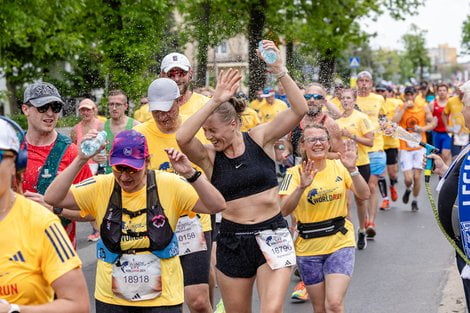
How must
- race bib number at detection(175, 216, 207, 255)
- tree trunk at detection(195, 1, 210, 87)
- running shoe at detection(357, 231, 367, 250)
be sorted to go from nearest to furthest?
race bib number at detection(175, 216, 207, 255) → running shoe at detection(357, 231, 367, 250) → tree trunk at detection(195, 1, 210, 87)

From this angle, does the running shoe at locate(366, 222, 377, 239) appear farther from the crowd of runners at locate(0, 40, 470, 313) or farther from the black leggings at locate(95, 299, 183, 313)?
the black leggings at locate(95, 299, 183, 313)

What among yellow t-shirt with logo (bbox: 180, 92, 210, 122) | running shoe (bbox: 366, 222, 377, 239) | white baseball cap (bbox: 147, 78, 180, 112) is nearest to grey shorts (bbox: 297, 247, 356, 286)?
yellow t-shirt with logo (bbox: 180, 92, 210, 122)

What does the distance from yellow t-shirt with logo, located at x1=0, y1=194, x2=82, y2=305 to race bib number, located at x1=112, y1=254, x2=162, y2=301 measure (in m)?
1.58

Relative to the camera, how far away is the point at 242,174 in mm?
5715

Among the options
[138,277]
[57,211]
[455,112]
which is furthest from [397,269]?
[455,112]

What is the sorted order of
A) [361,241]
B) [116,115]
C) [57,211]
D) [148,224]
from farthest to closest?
[361,241]
[116,115]
[57,211]
[148,224]

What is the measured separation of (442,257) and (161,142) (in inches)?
216

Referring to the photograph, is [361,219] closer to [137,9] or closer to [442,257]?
[442,257]

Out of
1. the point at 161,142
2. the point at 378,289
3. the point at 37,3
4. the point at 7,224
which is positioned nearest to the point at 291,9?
the point at 37,3

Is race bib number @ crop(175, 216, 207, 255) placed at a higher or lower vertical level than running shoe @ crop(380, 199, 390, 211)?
higher

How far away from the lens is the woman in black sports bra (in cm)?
568

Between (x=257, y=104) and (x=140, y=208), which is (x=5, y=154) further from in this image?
(x=257, y=104)

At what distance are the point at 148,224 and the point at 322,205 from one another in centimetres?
240

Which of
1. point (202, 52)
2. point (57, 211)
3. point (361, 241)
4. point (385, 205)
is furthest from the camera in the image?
point (385, 205)
